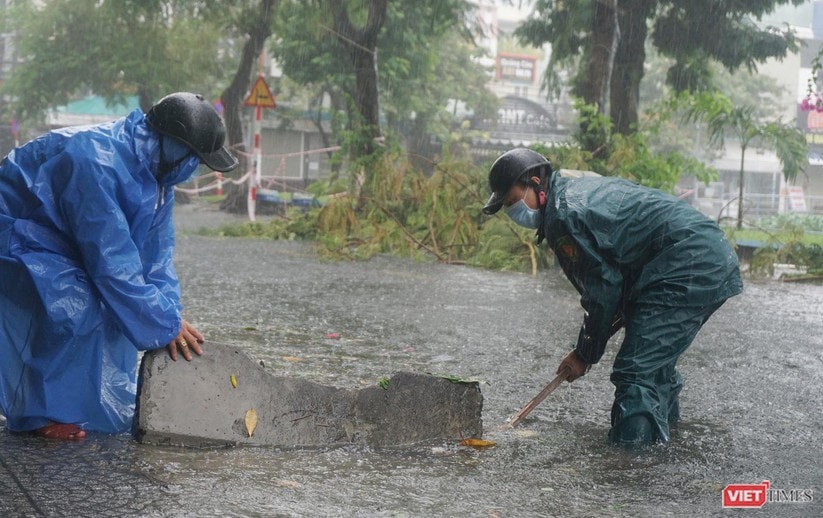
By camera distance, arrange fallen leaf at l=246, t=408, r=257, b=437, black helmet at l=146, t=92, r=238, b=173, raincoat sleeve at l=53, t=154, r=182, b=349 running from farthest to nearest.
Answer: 1. fallen leaf at l=246, t=408, r=257, b=437
2. black helmet at l=146, t=92, r=238, b=173
3. raincoat sleeve at l=53, t=154, r=182, b=349

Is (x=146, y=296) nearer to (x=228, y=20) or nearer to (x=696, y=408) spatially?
(x=696, y=408)

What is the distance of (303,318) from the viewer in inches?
326

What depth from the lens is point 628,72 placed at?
21.2m

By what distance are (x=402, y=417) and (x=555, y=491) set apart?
85cm

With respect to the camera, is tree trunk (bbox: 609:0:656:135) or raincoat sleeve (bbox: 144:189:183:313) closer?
raincoat sleeve (bbox: 144:189:183:313)

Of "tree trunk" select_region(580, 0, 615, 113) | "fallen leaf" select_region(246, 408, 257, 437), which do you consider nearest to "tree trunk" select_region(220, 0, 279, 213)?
"tree trunk" select_region(580, 0, 615, 113)

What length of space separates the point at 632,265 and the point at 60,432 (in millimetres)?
2414

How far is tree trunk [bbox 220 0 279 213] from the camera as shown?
24933 millimetres

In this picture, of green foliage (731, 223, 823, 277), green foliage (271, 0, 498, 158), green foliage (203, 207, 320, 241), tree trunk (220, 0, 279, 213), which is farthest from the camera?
tree trunk (220, 0, 279, 213)

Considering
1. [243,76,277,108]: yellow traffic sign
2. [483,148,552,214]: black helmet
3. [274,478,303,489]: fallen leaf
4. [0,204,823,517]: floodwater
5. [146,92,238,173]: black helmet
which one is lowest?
[0,204,823,517]: floodwater

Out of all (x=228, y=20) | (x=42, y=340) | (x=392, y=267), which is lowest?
(x=392, y=267)

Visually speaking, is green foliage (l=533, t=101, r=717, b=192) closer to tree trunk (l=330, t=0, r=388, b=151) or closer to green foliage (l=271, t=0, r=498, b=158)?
green foliage (l=271, t=0, r=498, b=158)

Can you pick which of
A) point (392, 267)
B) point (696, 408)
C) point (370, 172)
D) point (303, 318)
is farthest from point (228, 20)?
point (696, 408)

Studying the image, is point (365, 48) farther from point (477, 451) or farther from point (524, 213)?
point (477, 451)
